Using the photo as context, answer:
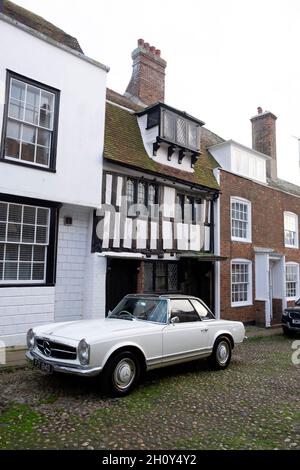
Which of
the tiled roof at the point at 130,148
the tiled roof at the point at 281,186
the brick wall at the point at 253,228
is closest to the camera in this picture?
the tiled roof at the point at 130,148

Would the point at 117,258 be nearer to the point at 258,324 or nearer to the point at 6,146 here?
the point at 6,146

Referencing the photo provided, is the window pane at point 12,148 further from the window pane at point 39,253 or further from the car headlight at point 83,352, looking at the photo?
the car headlight at point 83,352

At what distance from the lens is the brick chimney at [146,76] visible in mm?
15641

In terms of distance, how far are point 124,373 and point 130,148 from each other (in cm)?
800

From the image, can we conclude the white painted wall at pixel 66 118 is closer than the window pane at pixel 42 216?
Yes

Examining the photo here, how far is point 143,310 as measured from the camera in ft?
22.8

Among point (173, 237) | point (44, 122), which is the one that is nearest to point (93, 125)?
point (44, 122)

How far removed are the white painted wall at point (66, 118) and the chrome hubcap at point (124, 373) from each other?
5.10 m

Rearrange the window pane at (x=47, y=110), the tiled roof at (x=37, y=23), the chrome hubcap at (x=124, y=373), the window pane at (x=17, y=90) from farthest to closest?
1. the tiled roof at (x=37, y=23)
2. the window pane at (x=47, y=110)
3. the window pane at (x=17, y=90)
4. the chrome hubcap at (x=124, y=373)

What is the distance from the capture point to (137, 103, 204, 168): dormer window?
12289 mm

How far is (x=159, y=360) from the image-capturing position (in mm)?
6230

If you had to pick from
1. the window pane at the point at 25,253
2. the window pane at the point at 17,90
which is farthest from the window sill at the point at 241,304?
the window pane at the point at 17,90

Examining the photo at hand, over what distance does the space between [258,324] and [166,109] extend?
31.4ft

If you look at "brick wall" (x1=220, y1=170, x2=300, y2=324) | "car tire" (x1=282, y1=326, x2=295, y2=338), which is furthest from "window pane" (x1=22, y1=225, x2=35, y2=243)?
"car tire" (x1=282, y1=326, x2=295, y2=338)
